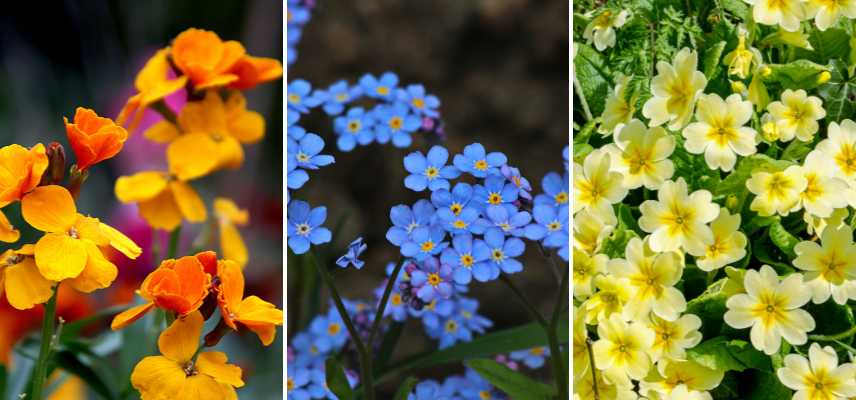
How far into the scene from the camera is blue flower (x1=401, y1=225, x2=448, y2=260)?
965mm

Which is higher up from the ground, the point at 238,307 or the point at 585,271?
the point at 238,307

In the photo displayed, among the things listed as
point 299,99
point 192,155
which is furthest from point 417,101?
point 192,155

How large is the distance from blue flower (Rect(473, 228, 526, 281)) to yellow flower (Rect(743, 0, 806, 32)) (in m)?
0.34

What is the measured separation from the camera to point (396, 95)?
1.26 m

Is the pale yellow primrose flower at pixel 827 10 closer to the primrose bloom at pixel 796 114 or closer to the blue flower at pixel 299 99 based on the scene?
the primrose bloom at pixel 796 114

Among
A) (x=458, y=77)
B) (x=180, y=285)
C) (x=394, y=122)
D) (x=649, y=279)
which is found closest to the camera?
(x=180, y=285)

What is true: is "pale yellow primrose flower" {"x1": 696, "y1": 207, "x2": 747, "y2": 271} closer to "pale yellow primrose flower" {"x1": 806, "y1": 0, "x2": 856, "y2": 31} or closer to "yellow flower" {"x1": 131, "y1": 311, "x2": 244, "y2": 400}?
"pale yellow primrose flower" {"x1": 806, "y1": 0, "x2": 856, "y2": 31}

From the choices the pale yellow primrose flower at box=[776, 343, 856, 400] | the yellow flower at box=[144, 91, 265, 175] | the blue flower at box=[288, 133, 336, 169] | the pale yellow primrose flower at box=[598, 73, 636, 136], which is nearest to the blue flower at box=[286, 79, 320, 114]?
the blue flower at box=[288, 133, 336, 169]

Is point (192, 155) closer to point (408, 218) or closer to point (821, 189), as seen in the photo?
point (408, 218)

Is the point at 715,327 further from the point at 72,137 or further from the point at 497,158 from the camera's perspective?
the point at 72,137

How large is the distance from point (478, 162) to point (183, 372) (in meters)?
0.36

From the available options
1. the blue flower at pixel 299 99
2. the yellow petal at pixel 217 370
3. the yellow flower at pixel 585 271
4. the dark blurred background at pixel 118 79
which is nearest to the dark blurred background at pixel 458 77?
the dark blurred background at pixel 118 79

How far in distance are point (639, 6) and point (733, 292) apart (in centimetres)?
32

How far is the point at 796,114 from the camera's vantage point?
41.8 inches
